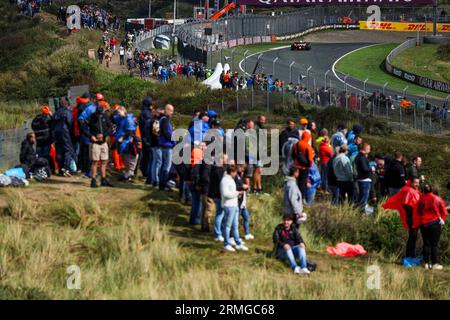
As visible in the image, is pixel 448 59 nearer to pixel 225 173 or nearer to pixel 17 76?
pixel 17 76

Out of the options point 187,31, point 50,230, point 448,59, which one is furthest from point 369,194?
point 448,59

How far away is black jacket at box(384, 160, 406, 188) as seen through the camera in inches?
742

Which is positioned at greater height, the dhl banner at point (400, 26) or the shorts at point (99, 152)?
the shorts at point (99, 152)

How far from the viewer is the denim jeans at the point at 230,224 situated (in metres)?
15.1

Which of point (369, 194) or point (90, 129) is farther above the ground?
point (90, 129)

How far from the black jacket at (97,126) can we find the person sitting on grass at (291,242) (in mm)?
4942

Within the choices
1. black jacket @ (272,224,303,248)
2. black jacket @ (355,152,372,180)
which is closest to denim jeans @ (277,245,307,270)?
black jacket @ (272,224,303,248)

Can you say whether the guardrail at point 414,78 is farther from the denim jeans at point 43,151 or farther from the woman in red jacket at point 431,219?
the woman in red jacket at point 431,219

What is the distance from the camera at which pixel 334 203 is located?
62.6 ft

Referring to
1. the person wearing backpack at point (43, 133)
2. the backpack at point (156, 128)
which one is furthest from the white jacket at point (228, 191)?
the person wearing backpack at point (43, 133)
